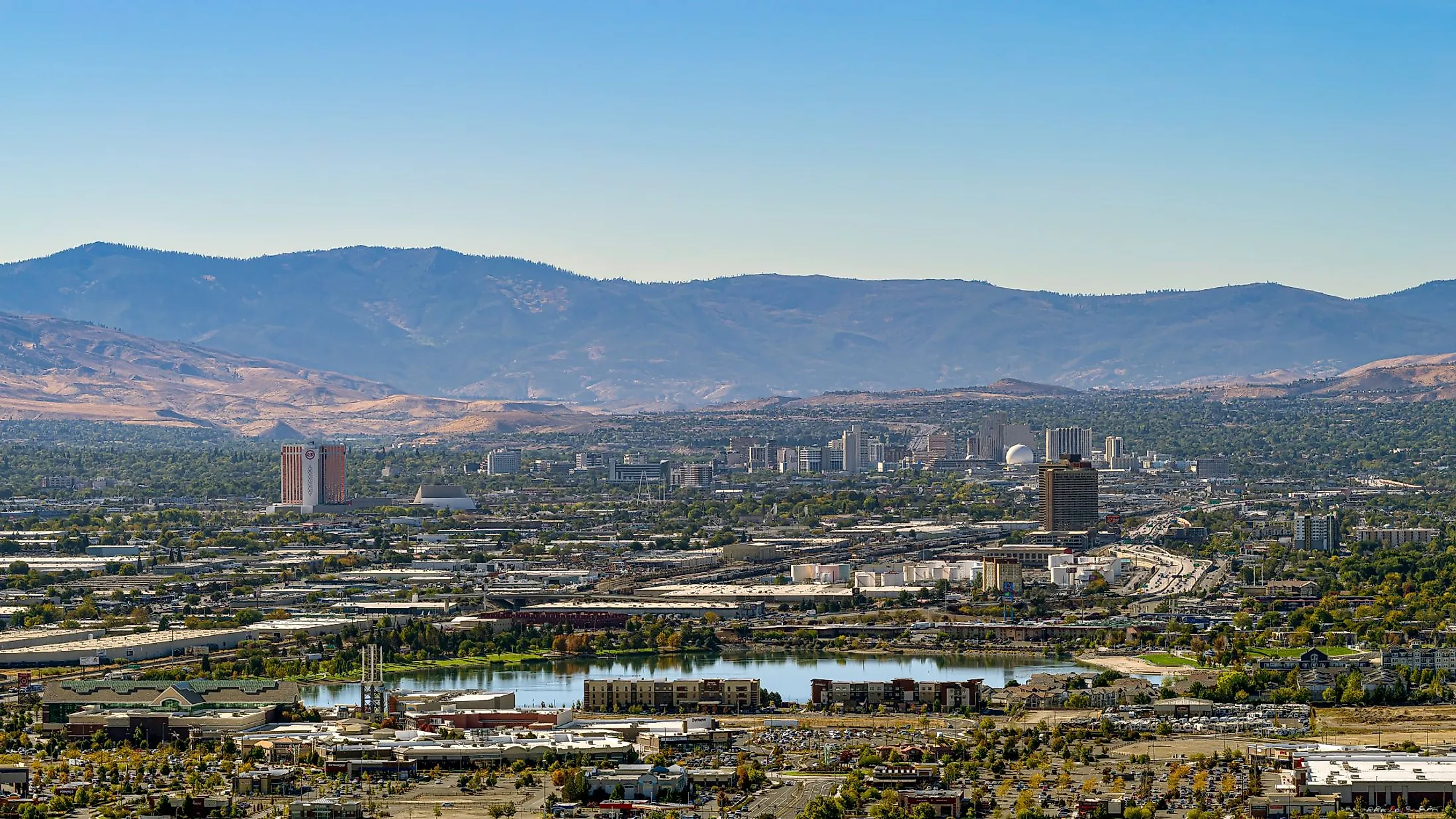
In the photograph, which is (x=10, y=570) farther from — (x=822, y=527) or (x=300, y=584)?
(x=822, y=527)

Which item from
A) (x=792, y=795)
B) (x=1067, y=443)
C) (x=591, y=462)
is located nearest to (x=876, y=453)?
(x=1067, y=443)

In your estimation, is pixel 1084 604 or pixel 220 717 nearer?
pixel 220 717

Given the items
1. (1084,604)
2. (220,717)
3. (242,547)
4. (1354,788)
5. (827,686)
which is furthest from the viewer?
(242,547)

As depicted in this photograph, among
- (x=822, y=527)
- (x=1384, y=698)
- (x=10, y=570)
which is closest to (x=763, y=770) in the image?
(x=1384, y=698)

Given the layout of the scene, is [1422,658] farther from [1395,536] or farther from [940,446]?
[940,446]

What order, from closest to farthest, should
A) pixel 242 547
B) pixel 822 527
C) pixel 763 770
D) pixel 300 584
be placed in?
pixel 763 770, pixel 300 584, pixel 242 547, pixel 822 527

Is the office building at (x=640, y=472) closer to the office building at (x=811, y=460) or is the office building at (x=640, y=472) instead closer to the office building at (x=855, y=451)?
the office building at (x=811, y=460)
